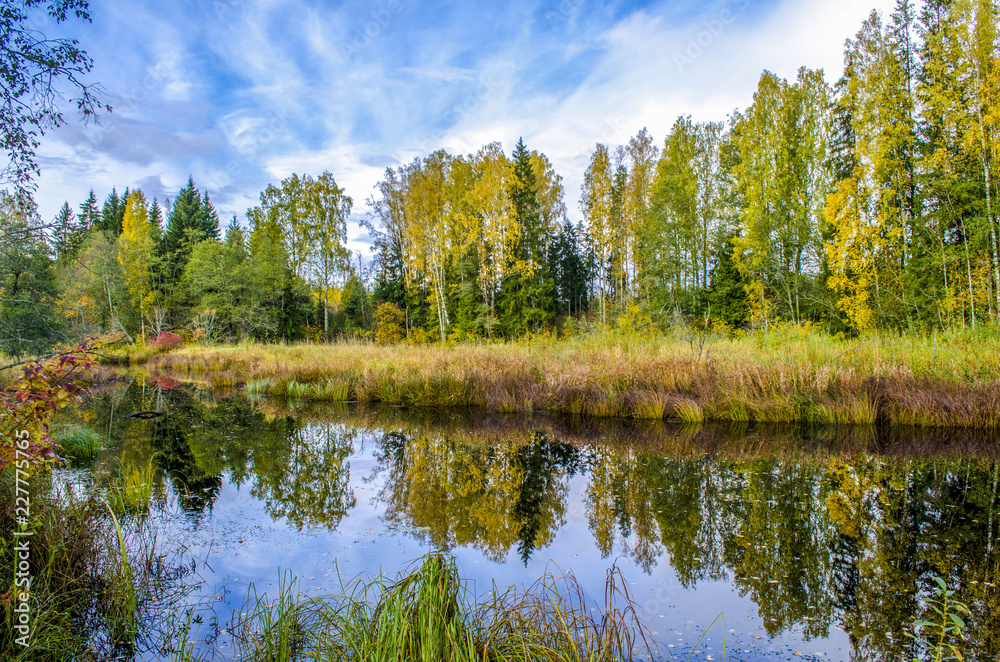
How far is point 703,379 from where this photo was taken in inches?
343

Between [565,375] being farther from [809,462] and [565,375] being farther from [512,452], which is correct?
[809,462]

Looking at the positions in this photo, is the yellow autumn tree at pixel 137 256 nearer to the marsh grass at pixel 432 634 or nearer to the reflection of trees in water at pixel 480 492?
the reflection of trees in water at pixel 480 492

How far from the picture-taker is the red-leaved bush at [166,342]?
2355cm

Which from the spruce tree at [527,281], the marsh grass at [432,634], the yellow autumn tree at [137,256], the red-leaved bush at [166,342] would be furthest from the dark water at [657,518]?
the yellow autumn tree at [137,256]

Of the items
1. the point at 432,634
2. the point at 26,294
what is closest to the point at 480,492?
the point at 432,634

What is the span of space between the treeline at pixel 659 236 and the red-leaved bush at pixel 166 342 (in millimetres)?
1537

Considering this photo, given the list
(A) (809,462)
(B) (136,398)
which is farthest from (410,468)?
(B) (136,398)

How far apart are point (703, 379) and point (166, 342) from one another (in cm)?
2575

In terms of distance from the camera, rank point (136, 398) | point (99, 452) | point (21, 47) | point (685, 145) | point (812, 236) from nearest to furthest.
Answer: point (21, 47) < point (99, 452) < point (136, 398) < point (812, 236) < point (685, 145)

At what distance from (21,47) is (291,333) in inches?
1012

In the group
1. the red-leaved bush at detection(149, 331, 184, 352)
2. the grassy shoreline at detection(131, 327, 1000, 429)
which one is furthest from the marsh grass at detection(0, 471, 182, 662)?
the red-leaved bush at detection(149, 331, 184, 352)

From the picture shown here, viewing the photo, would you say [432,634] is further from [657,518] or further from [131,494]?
[131,494]

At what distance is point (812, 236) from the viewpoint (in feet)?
59.0

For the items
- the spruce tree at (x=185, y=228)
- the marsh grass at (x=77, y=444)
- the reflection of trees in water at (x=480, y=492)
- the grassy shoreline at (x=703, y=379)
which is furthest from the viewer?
the spruce tree at (x=185, y=228)
